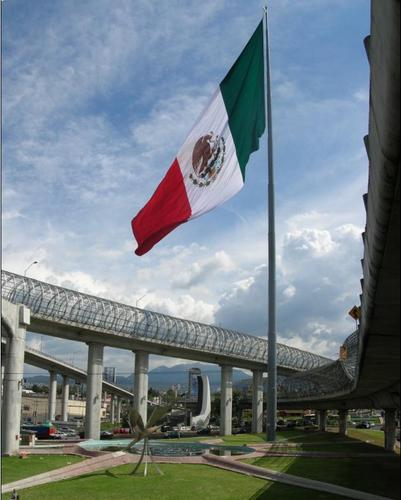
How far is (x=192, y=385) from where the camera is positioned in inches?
5827

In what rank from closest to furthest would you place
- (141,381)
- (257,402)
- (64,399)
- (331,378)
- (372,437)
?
(331,378)
(141,381)
(372,437)
(257,402)
(64,399)

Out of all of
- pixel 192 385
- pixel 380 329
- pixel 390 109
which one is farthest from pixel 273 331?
pixel 192 385

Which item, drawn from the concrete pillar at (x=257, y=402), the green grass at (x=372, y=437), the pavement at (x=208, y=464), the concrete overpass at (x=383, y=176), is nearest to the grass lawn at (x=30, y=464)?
the pavement at (x=208, y=464)

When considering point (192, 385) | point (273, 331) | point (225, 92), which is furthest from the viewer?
point (192, 385)

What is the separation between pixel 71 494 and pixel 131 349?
50.9 metres

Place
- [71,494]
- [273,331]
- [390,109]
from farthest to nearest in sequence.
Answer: [273,331], [71,494], [390,109]

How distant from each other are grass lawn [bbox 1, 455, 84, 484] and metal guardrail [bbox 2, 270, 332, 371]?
788 inches

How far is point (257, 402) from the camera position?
102500 millimetres

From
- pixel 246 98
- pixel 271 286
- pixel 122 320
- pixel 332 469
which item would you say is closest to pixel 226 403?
pixel 122 320

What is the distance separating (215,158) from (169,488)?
1759 cm

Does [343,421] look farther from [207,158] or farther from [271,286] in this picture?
[207,158]

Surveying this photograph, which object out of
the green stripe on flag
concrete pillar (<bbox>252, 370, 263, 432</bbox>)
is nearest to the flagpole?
the green stripe on flag

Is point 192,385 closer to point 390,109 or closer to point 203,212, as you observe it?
point 203,212

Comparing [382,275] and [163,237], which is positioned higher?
[163,237]
